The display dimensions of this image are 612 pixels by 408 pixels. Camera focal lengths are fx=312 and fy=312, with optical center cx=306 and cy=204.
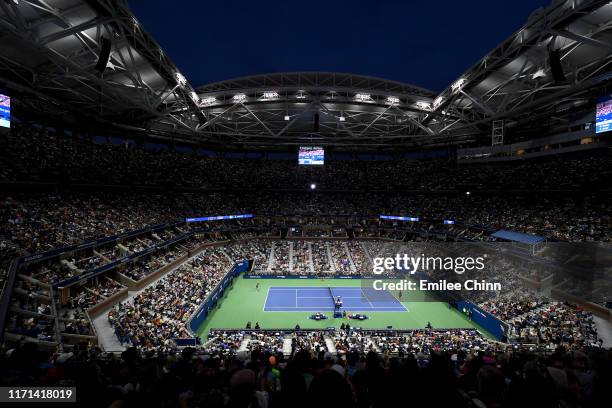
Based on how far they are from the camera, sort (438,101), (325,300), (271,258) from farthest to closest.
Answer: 1. (271,258)
2. (438,101)
3. (325,300)

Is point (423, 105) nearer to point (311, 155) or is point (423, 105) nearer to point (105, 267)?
point (311, 155)

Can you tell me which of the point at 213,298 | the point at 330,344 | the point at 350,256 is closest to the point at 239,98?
the point at 213,298

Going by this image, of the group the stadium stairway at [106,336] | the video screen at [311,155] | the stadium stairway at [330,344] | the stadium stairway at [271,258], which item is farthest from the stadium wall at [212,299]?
the video screen at [311,155]

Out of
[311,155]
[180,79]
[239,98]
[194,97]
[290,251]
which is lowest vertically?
[290,251]

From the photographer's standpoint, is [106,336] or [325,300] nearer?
[106,336]

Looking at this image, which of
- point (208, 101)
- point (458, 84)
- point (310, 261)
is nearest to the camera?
point (458, 84)

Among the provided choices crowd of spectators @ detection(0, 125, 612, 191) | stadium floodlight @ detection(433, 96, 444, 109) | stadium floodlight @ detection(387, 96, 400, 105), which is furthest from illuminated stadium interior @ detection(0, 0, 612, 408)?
stadium floodlight @ detection(387, 96, 400, 105)

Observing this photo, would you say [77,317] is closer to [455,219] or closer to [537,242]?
[537,242]

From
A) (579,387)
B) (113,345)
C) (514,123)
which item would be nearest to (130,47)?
(113,345)

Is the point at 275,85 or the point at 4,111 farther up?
the point at 275,85
